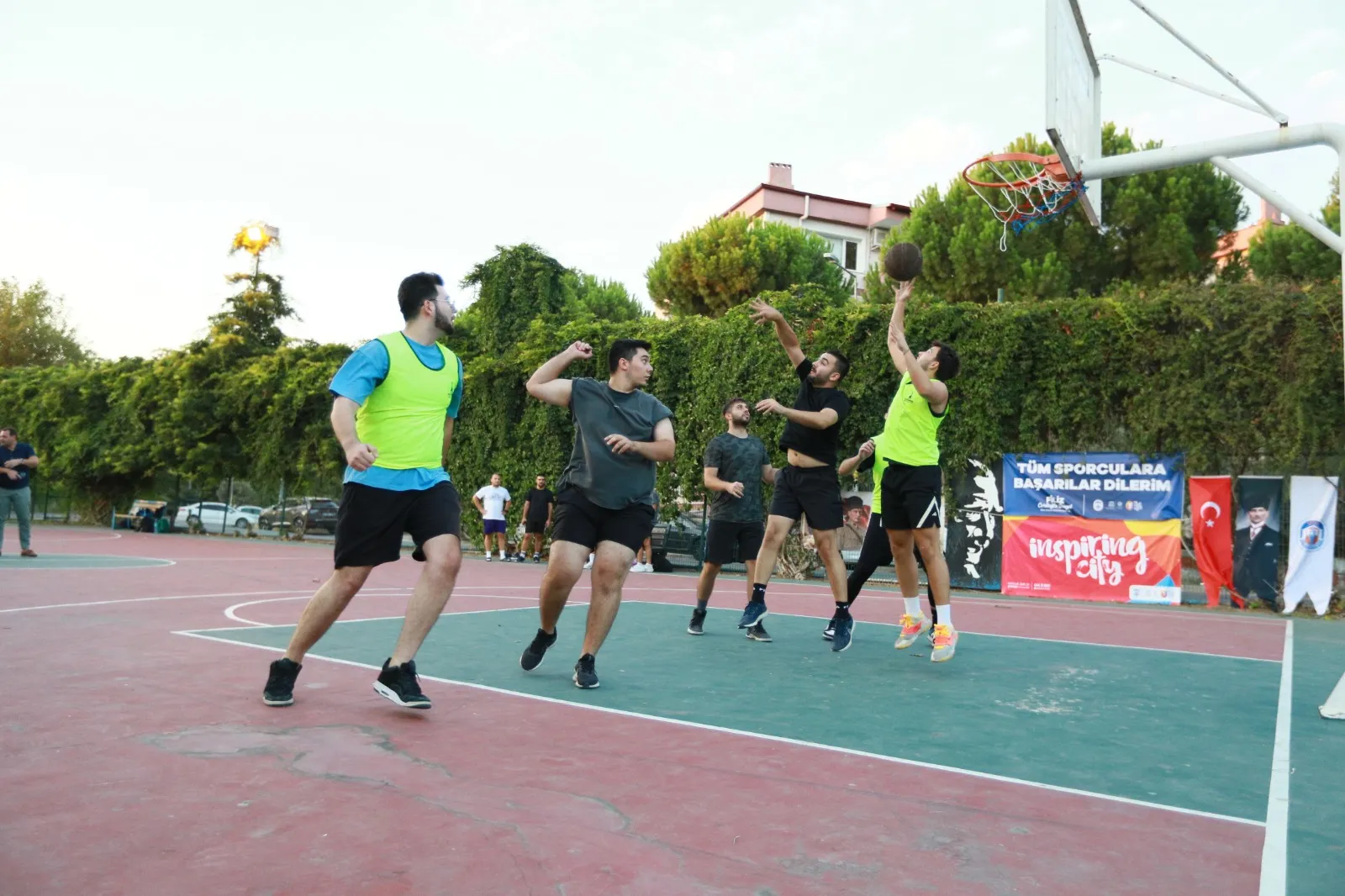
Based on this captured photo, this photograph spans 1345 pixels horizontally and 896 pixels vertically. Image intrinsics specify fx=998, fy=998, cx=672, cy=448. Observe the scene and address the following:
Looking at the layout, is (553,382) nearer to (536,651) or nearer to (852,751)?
(536,651)

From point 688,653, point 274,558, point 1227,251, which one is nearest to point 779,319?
point 688,653

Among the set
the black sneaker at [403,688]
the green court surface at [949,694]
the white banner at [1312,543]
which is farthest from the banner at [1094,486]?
the black sneaker at [403,688]

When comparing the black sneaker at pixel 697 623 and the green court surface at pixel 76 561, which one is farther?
the green court surface at pixel 76 561

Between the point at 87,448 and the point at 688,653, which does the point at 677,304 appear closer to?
the point at 87,448

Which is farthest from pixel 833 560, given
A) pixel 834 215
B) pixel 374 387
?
pixel 834 215

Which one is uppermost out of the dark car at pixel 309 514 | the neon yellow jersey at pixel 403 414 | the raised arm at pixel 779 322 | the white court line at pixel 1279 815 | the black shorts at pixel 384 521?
the raised arm at pixel 779 322

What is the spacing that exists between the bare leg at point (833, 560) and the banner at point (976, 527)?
848cm

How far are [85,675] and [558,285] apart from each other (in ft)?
73.5

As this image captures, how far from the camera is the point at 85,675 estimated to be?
16.6 ft

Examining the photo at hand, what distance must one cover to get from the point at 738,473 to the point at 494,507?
1220 cm

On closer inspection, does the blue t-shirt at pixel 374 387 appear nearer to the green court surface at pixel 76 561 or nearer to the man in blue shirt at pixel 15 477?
the green court surface at pixel 76 561

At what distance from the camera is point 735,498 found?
308 inches

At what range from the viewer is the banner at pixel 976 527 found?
15109mm

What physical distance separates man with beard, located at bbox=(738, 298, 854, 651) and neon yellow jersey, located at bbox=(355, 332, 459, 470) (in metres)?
3.01
